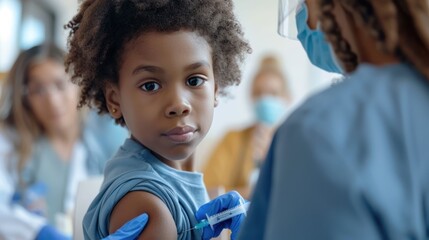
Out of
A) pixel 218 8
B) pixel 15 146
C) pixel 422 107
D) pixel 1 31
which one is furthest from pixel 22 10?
pixel 422 107

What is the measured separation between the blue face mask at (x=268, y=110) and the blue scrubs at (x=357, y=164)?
2470 mm

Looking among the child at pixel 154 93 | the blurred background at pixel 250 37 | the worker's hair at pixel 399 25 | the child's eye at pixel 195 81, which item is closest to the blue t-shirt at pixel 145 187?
the child at pixel 154 93

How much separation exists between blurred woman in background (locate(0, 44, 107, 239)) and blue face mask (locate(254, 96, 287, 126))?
926mm

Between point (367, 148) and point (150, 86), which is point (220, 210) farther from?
point (367, 148)

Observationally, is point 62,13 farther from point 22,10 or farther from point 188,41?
point 188,41

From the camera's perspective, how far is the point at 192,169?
117 centimetres

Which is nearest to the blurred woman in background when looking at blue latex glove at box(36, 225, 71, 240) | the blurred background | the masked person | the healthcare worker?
the blurred background

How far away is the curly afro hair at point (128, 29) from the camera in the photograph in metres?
1.07

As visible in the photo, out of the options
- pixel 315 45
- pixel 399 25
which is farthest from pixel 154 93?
pixel 399 25

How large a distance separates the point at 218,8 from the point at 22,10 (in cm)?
388

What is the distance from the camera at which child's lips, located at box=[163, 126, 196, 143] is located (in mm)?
1038

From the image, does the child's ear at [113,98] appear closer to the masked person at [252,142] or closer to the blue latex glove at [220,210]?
the blue latex glove at [220,210]

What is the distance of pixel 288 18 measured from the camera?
1.11 m

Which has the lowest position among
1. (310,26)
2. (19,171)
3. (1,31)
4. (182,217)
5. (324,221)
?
(324,221)
